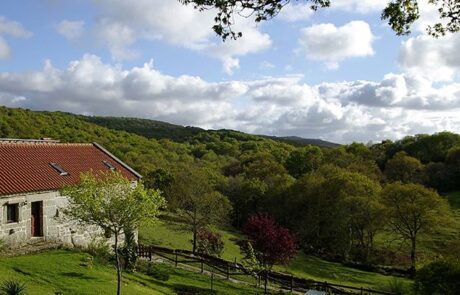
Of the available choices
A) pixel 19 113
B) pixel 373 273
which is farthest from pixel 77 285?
pixel 19 113

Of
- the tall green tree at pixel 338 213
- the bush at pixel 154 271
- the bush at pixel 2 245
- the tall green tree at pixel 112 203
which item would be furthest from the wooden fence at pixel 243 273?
the tall green tree at pixel 112 203

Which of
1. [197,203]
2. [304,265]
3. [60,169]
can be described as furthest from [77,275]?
[304,265]

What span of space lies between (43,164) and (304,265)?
27591 mm

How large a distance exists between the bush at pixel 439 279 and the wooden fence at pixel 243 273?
738 cm

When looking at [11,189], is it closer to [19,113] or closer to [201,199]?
[201,199]

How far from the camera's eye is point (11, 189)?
2661 centimetres

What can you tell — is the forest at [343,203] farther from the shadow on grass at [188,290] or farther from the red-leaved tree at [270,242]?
the shadow on grass at [188,290]

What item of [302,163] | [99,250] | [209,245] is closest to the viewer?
[99,250]

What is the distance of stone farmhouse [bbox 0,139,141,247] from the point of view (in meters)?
26.8

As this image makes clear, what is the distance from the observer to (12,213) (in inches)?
1061

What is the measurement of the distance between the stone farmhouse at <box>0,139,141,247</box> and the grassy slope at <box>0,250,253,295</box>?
7.20 ft

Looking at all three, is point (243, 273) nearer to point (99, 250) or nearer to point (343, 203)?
point (99, 250)

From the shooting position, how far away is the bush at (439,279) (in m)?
24.4

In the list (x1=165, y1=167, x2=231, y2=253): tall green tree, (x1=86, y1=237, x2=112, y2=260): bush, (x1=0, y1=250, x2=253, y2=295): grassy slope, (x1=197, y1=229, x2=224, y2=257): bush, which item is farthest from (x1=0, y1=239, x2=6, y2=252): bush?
(x1=165, y1=167, x2=231, y2=253): tall green tree
